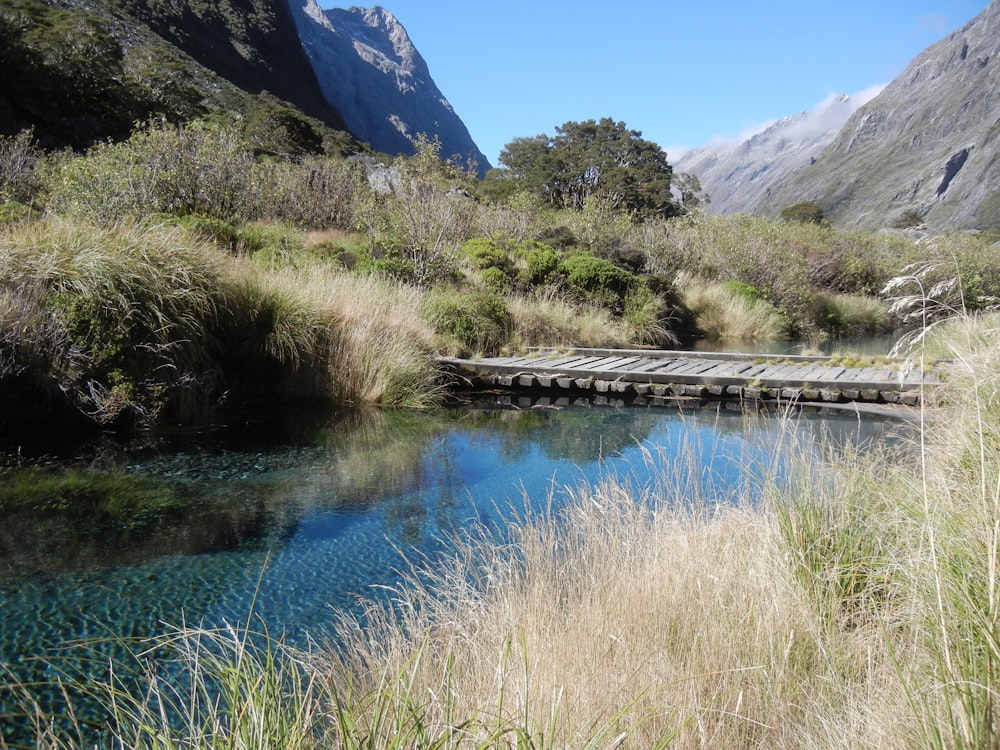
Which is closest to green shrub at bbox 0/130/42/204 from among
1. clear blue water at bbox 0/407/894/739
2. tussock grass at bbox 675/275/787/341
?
clear blue water at bbox 0/407/894/739

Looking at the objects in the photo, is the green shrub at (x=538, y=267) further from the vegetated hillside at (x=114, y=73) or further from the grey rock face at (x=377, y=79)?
the grey rock face at (x=377, y=79)

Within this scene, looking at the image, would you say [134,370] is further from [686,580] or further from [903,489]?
[903,489]

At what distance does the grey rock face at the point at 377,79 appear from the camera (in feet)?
280

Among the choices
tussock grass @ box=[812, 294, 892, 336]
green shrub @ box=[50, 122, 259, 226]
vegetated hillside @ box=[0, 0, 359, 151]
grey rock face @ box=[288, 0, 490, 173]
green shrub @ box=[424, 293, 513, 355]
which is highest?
grey rock face @ box=[288, 0, 490, 173]

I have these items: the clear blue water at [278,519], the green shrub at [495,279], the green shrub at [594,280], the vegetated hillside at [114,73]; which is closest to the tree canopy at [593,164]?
the vegetated hillside at [114,73]

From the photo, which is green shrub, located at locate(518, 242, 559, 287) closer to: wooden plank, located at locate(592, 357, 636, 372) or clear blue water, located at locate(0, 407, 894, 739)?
wooden plank, located at locate(592, 357, 636, 372)

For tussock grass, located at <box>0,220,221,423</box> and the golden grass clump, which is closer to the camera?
tussock grass, located at <box>0,220,221,423</box>

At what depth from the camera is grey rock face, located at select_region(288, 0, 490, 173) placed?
3364 inches

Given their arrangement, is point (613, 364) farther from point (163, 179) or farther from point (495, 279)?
point (163, 179)

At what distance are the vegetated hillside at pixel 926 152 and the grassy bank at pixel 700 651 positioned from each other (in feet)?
229

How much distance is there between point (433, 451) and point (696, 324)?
11.5m

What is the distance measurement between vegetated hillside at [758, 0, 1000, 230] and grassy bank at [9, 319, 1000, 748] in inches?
2748

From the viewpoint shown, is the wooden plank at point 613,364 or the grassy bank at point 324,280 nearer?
the grassy bank at point 324,280

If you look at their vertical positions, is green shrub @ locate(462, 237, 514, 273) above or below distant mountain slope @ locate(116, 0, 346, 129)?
below
